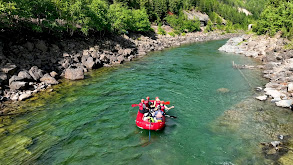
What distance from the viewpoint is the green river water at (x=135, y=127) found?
11.5m

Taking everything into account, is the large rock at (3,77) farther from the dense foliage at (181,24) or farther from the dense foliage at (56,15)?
the dense foliage at (181,24)

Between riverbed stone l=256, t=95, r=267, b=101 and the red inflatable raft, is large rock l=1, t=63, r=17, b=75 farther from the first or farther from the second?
riverbed stone l=256, t=95, r=267, b=101

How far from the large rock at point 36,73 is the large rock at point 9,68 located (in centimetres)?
174

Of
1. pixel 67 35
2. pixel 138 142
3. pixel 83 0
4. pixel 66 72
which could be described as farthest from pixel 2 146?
pixel 83 0

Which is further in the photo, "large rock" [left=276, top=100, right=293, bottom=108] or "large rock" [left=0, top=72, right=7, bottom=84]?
"large rock" [left=0, top=72, right=7, bottom=84]

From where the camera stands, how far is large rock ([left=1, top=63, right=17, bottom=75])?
21.4 metres

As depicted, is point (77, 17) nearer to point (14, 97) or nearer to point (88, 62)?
point (88, 62)

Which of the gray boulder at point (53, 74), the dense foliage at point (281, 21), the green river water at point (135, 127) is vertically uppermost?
the dense foliage at point (281, 21)

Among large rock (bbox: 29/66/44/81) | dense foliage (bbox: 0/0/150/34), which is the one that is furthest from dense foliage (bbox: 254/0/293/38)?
large rock (bbox: 29/66/44/81)

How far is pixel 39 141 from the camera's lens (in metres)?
13.0

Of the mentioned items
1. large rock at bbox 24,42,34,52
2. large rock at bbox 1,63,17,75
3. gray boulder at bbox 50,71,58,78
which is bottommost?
gray boulder at bbox 50,71,58,78

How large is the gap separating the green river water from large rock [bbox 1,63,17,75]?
5.42 metres

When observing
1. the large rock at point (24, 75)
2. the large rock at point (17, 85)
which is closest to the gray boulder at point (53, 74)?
the large rock at point (24, 75)

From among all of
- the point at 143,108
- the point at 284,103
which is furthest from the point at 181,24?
the point at 143,108
